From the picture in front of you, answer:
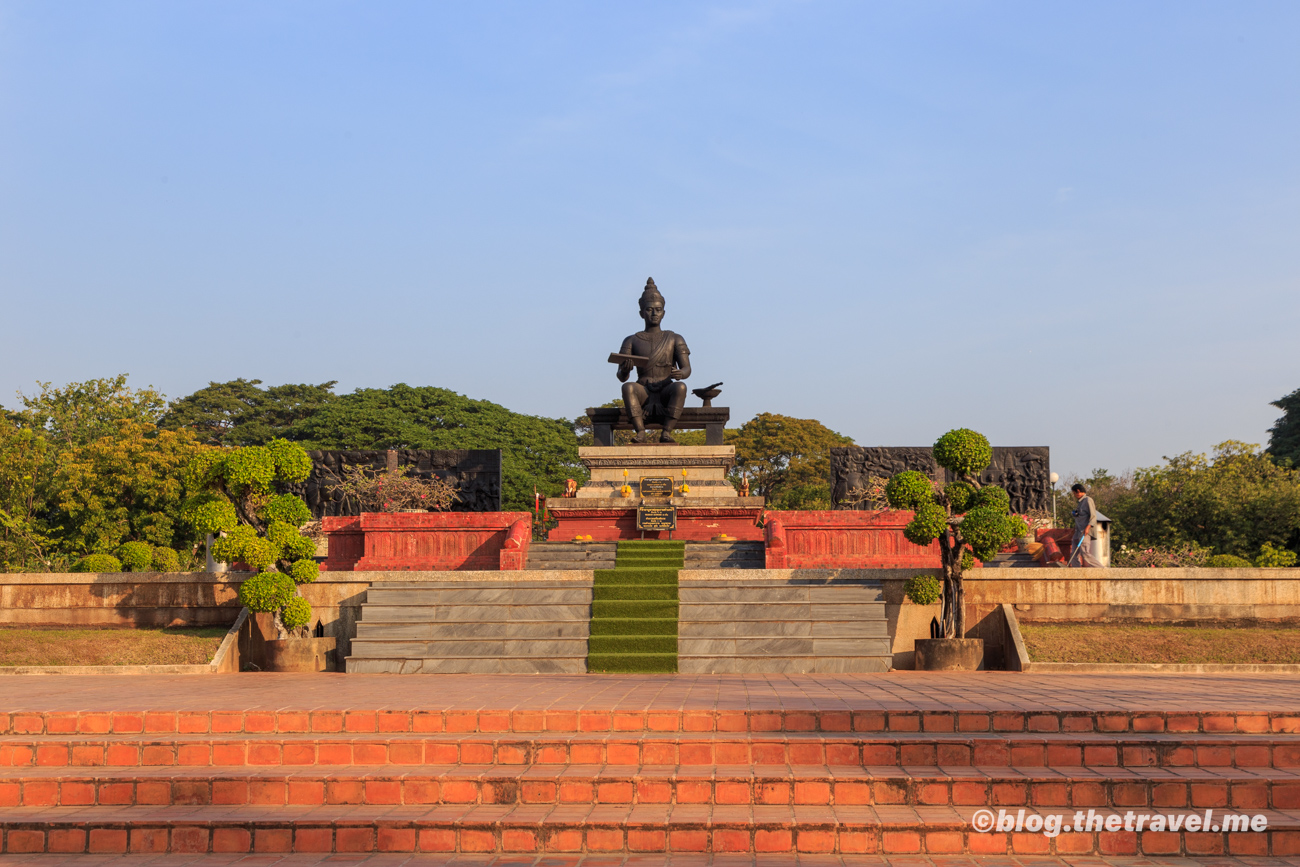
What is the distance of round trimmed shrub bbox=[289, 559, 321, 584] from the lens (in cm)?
1230

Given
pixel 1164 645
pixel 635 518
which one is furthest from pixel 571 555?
pixel 1164 645

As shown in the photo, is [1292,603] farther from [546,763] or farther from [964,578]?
[546,763]

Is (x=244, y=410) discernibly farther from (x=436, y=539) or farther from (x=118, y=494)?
(x=436, y=539)

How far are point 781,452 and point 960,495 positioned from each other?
1264 inches

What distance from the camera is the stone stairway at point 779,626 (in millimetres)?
11102

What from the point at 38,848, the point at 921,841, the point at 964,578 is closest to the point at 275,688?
the point at 38,848

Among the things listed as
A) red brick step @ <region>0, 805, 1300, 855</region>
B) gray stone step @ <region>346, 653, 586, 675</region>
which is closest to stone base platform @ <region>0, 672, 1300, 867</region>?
red brick step @ <region>0, 805, 1300, 855</region>

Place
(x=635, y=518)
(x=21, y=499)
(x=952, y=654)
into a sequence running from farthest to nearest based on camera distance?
(x=21, y=499)
(x=635, y=518)
(x=952, y=654)

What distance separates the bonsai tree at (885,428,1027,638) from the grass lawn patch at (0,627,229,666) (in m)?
8.31

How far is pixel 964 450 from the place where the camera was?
11672 millimetres

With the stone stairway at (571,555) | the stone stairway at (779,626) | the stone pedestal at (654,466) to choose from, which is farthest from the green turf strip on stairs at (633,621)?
the stone pedestal at (654,466)

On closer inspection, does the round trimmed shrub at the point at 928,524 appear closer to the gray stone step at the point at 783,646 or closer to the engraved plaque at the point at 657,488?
the gray stone step at the point at 783,646

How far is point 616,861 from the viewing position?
5039 mm

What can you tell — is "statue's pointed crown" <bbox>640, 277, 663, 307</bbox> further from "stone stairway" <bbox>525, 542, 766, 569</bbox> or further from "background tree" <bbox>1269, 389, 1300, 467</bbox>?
"background tree" <bbox>1269, 389, 1300, 467</bbox>
